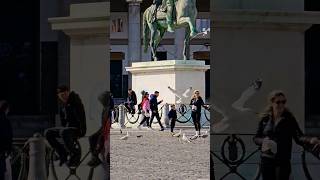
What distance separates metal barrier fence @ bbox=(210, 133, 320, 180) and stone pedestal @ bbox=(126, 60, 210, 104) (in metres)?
12.8

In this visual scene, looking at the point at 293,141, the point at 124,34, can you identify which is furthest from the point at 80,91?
the point at 124,34

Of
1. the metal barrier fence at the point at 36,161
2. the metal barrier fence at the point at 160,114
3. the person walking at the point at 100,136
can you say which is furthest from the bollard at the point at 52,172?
the metal barrier fence at the point at 160,114

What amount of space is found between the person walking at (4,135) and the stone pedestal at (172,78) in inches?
501

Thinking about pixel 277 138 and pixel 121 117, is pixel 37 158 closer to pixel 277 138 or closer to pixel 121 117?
pixel 277 138

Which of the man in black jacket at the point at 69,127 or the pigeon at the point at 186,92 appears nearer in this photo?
the man in black jacket at the point at 69,127

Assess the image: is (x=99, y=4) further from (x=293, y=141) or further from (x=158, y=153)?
(x=158, y=153)

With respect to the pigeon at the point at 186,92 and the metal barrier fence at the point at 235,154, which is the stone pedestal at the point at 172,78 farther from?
the metal barrier fence at the point at 235,154

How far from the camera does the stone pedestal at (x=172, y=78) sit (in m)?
17.5

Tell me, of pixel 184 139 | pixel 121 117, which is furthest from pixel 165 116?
pixel 184 139

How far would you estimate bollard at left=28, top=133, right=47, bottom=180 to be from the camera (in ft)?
15.4

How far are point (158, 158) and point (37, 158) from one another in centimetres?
541

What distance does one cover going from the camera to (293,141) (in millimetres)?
4590

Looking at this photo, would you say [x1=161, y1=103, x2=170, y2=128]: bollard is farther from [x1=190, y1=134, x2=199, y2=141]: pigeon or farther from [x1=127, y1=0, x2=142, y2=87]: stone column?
[x1=127, y1=0, x2=142, y2=87]: stone column

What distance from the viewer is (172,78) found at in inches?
693
